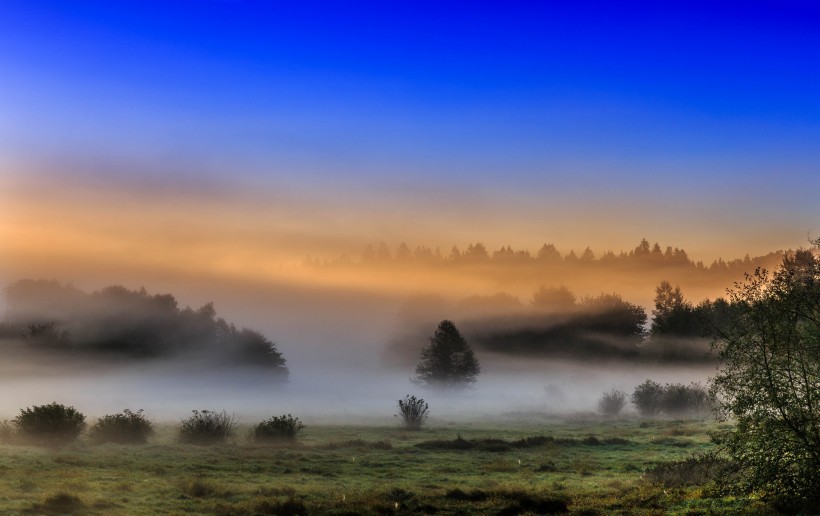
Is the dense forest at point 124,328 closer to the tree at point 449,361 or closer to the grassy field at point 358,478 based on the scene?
the tree at point 449,361

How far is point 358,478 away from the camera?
112ft

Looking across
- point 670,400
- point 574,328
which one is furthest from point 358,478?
point 574,328

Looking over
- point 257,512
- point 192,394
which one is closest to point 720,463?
point 257,512

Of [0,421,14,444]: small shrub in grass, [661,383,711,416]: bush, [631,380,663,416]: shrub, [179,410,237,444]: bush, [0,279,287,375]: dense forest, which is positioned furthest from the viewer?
[0,279,287,375]: dense forest

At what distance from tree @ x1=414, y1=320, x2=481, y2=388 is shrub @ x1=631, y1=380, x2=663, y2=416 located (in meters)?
27.5

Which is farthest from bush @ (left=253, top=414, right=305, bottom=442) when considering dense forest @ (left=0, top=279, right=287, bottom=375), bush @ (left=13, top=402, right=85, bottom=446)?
dense forest @ (left=0, top=279, right=287, bottom=375)

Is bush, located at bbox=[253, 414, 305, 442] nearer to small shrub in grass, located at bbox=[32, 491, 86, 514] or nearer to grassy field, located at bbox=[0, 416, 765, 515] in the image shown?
grassy field, located at bbox=[0, 416, 765, 515]

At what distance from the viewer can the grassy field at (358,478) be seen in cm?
2502

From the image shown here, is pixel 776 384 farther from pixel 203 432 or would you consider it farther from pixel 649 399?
pixel 649 399

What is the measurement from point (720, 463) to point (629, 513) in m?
4.06

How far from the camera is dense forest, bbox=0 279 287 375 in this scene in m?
104

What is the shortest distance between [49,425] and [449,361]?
68.9 meters

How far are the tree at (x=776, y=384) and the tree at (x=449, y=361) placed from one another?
8348cm

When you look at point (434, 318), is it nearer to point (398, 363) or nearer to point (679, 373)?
point (398, 363)
